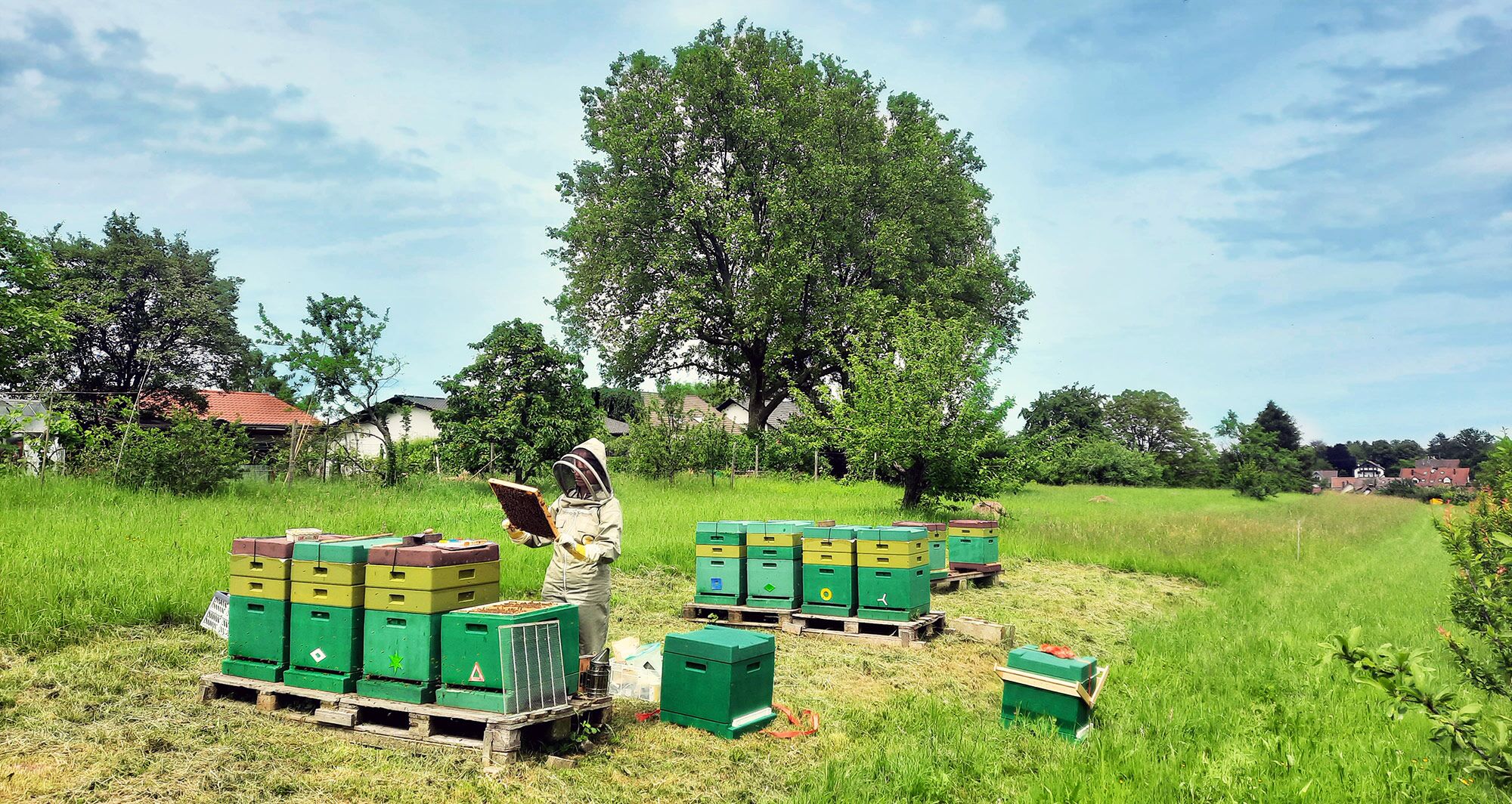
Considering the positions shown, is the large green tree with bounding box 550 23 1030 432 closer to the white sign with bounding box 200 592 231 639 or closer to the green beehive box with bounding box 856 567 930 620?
the green beehive box with bounding box 856 567 930 620

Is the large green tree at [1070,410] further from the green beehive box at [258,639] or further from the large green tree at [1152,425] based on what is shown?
the green beehive box at [258,639]

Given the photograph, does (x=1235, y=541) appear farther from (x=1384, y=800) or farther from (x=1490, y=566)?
(x=1384, y=800)

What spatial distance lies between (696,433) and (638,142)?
11031mm

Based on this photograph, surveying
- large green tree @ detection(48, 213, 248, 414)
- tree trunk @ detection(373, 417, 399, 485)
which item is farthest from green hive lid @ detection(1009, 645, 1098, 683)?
large green tree @ detection(48, 213, 248, 414)

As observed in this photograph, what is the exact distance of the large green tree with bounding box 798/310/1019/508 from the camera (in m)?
21.5

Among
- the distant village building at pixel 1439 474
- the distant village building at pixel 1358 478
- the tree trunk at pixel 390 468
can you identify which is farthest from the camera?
the distant village building at pixel 1358 478

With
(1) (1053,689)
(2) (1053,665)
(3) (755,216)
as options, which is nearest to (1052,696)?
(1) (1053,689)

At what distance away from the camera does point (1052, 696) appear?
20.6 ft

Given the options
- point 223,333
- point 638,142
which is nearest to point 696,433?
point 638,142

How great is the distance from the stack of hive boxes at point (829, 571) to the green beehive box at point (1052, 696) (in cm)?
338

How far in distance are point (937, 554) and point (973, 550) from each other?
1.51 m

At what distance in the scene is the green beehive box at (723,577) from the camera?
34.1 feet

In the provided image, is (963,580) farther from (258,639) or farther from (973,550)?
(258,639)

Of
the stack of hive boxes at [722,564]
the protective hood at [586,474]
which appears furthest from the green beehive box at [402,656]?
the stack of hive boxes at [722,564]
